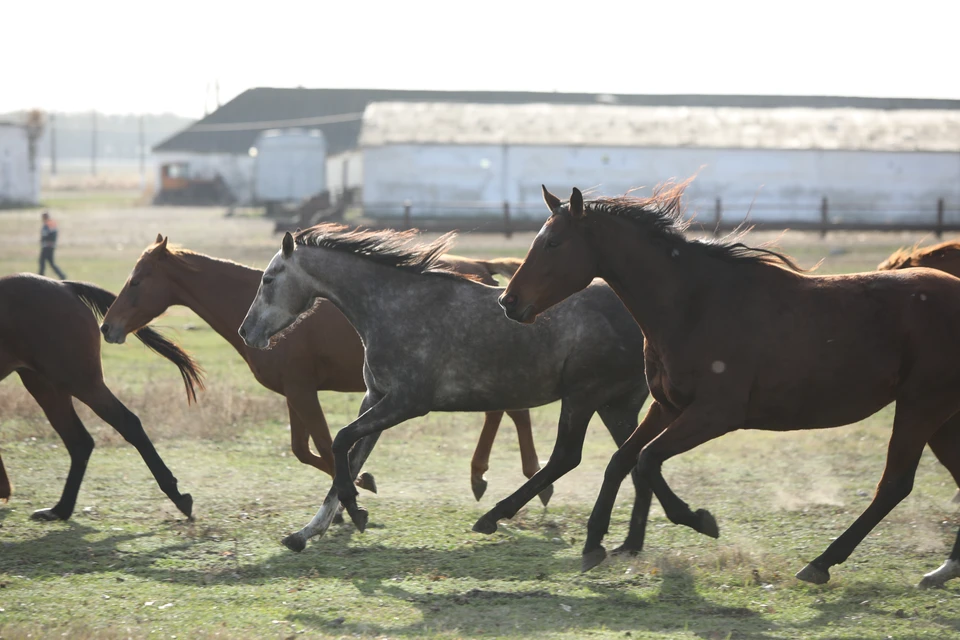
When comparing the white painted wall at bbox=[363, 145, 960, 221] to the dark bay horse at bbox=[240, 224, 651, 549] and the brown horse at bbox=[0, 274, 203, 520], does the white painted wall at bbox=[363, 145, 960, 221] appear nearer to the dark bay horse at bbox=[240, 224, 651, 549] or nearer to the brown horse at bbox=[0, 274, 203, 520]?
the brown horse at bbox=[0, 274, 203, 520]

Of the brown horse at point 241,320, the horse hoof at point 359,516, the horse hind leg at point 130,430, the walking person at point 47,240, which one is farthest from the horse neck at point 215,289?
the walking person at point 47,240

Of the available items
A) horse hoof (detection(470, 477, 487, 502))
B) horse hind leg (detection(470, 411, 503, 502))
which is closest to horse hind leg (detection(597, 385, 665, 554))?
horse hind leg (detection(470, 411, 503, 502))

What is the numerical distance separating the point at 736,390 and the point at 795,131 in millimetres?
39580

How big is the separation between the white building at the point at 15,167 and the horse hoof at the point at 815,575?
58499 mm

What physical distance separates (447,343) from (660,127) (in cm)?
3798

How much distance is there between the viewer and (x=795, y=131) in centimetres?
4331

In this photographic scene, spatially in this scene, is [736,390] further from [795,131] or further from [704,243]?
[795,131]

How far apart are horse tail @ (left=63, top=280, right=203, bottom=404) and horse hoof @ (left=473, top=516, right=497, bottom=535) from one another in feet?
9.01

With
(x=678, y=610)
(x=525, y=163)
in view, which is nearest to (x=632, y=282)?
(x=678, y=610)

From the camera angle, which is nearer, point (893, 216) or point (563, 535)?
point (563, 535)

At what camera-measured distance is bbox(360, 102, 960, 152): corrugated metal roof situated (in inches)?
1651

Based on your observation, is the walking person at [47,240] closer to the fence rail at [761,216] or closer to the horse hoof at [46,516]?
the fence rail at [761,216]

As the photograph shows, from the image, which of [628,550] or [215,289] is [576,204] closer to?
[628,550]

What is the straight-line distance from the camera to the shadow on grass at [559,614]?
554cm
